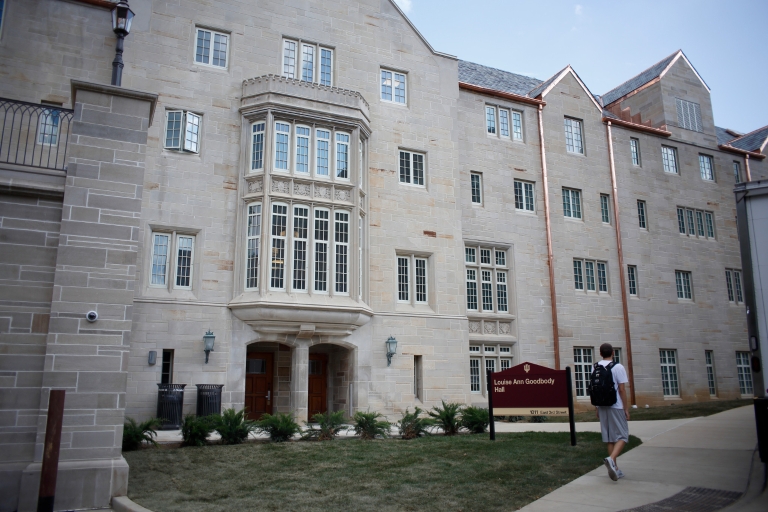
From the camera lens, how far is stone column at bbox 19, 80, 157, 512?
867 centimetres

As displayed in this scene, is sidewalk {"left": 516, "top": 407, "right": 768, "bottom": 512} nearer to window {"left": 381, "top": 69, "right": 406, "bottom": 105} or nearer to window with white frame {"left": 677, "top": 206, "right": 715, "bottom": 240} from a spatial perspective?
window {"left": 381, "top": 69, "right": 406, "bottom": 105}

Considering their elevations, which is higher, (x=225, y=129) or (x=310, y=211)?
(x=225, y=129)

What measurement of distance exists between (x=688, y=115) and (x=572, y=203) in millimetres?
10610

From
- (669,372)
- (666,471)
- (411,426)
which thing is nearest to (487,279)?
(669,372)

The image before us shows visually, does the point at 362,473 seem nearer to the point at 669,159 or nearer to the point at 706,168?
the point at 669,159

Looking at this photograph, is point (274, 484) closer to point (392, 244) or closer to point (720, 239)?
point (392, 244)

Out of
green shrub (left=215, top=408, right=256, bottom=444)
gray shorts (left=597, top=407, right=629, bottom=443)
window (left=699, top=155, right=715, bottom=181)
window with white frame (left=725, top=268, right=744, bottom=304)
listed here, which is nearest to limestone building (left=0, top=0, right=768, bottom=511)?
window with white frame (left=725, top=268, right=744, bottom=304)

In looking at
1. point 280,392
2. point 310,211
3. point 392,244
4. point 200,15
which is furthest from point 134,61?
point 280,392

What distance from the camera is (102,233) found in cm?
943

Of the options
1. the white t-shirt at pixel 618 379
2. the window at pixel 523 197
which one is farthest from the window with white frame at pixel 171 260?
the window at pixel 523 197

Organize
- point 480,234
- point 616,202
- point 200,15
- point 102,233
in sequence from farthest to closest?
point 616,202 < point 480,234 < point 200,15 < point 102,233

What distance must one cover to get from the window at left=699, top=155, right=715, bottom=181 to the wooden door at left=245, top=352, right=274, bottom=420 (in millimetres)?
25272

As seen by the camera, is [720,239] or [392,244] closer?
[392,244]

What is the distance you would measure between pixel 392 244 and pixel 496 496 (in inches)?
557
